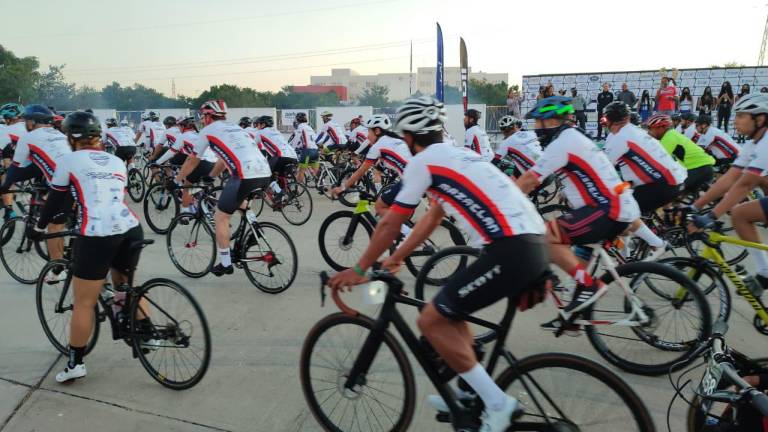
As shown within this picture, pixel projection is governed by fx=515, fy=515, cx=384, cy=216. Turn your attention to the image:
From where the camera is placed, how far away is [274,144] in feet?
33.6

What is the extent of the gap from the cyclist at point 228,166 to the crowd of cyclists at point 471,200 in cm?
1

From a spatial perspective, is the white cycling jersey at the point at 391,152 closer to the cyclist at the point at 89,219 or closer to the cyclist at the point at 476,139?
the cyclist at the point at 476,139

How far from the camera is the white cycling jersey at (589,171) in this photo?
3951mm

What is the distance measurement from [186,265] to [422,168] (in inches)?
183

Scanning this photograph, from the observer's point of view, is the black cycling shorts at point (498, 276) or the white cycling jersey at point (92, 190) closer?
the black cycling shorts at point (498, 276)

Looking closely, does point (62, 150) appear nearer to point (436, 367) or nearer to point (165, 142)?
point (436, 367)

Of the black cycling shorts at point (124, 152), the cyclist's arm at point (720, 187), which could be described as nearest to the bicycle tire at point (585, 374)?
the cyclist's arm at point (720, 187)

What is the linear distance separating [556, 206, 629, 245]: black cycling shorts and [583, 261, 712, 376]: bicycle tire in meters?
0.33

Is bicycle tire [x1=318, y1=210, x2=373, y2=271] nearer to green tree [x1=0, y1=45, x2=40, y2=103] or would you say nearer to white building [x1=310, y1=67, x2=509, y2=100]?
green tree [x1=0, y1=45, x2=40, y2=103]

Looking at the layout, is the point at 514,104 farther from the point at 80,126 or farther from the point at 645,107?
the point at 80,126

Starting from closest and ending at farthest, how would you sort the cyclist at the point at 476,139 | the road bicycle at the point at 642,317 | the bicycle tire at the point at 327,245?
the road bicycle at the point at 642,317, the bicycle tire at the point at 327,245, the cyclist at the point at 476,139

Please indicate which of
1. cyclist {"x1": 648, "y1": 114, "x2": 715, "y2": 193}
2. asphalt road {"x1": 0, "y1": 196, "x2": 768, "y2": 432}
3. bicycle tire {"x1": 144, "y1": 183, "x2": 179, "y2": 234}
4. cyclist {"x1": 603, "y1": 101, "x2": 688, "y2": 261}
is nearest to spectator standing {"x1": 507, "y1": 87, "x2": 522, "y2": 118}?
cyclist {"x1": 648, "y1": 114, "x2": 715, "y2": 193}

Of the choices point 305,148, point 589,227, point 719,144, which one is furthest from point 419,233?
point 305,148

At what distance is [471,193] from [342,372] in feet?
4.14
